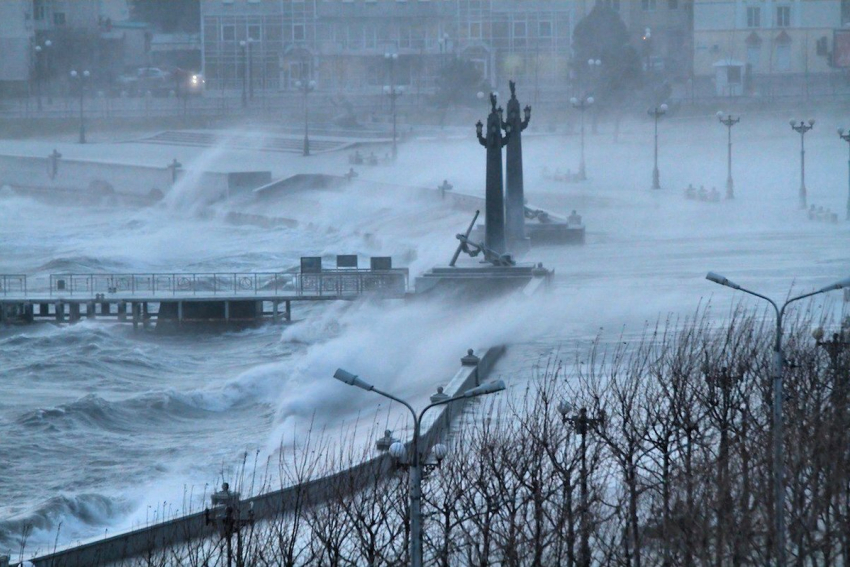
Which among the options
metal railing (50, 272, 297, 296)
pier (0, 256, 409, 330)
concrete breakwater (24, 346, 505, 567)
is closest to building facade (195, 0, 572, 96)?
metal railing (50, 272, 297, 296)

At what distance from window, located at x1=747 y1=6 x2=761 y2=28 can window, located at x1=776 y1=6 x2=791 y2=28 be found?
0.70m

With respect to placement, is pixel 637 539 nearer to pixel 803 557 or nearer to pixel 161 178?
pixel 803 557

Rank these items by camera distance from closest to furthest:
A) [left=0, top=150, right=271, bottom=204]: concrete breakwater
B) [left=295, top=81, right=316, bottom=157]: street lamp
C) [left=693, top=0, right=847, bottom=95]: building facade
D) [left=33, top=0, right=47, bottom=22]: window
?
[left=0, top=150, right=271, bottom=204]: concrete breakwater, [left=295, top=81, right=316, bottom=157]: street lamp, [left=693, top=0, right=847, bottom=95]: building facade, [left=33, top=0, right=47, bottom=22]: window

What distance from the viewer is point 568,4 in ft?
183

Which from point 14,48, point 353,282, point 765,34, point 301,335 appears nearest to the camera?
point 301,335

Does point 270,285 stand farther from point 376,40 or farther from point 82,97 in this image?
point 376,40

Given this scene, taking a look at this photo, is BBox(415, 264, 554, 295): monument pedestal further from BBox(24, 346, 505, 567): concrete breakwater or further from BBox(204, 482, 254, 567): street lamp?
BBox(204, 482, 254, 567): street lamp

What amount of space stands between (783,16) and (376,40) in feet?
50.5

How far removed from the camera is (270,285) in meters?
27.6

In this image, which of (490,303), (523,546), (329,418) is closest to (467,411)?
(329,418)

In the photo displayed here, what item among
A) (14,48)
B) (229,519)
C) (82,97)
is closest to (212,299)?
(229,519)

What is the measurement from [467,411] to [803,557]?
5.63 m

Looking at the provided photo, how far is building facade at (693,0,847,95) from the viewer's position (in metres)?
53.5

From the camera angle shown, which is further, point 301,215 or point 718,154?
Answer: point 718,154
